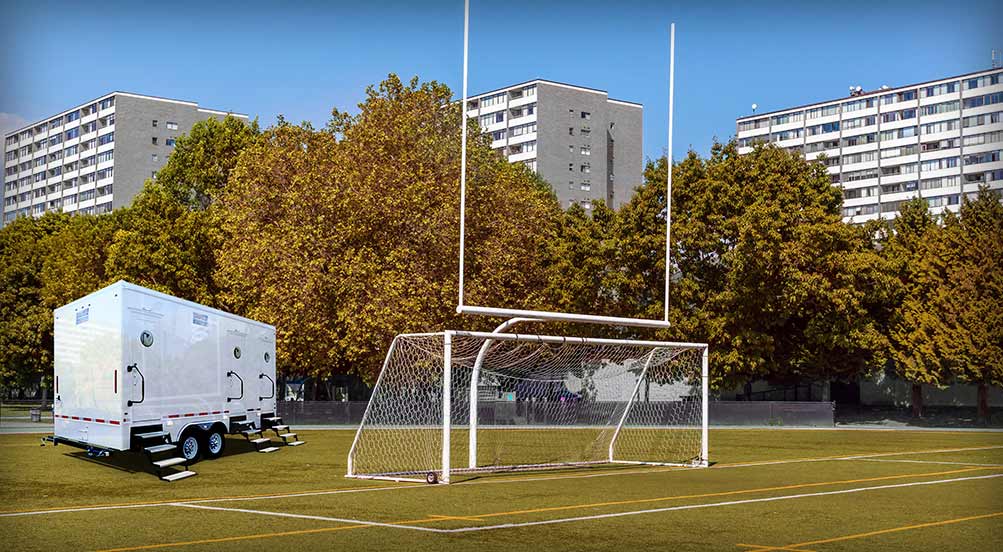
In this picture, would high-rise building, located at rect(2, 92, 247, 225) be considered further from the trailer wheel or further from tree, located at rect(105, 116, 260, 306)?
the trailer wheel

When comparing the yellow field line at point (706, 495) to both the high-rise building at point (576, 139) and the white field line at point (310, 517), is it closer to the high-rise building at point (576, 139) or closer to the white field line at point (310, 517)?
the white field line at point (310, 517)

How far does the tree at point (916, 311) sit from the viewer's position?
49.5 metres

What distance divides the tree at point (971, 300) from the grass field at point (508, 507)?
78.4 ft

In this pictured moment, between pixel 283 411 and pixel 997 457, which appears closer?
pixel 997 457

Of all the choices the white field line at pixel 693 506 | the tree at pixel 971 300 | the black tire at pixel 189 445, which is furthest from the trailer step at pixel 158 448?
the tree at pixel 971 300

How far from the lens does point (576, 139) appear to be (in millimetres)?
114125

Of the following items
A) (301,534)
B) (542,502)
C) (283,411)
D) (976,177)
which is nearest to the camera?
(301,534)

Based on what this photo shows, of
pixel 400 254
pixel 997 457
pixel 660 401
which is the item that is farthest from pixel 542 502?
pixel 400 254

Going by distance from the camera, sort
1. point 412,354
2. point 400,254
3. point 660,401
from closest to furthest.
→ 1. point 412,354
2. point 660,401
3. point 400,254

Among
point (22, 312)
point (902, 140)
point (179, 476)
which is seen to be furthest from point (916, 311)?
point (902, 140)

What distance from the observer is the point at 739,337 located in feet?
157

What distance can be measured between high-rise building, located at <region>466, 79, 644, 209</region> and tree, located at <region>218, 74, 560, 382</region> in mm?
68779

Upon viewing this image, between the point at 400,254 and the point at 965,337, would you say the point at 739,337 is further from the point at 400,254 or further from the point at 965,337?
the point at 400,254

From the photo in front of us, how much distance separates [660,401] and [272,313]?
14156mm
